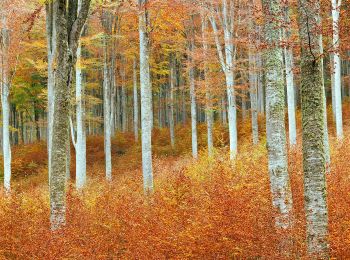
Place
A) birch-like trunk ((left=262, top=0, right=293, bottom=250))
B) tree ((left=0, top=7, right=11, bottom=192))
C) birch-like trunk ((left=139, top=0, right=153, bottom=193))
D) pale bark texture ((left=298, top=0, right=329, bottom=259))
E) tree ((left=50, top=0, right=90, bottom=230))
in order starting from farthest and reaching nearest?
tree ((left=0, top=7, right=11, bottom=192)), birch-like trunk ((left=139, top=0, right=153, bottom=193)), tree ((left=50, top=0, right=90, bottom=230)), birch-like trunk ((left=262, top=0, right=293, bottom=250)), pale bark texture ((left=298, top=0, right=329, bottom=259))

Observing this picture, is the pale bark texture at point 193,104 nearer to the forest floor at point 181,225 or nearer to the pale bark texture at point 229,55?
the pale bark texture at point 229,55

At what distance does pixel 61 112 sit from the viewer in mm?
7859

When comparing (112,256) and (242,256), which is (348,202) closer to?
(242,256)

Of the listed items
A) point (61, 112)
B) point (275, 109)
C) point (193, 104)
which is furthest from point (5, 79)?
point (275, 109)

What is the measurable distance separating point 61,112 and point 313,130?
4.68 metres

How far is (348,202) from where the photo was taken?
21.6 feet

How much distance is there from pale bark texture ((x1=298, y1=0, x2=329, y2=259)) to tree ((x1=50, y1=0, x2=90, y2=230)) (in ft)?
14.8

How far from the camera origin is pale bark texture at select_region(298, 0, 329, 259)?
527 centimetres

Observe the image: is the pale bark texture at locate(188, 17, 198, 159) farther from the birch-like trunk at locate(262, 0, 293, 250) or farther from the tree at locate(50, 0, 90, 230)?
the birch-like trunk at locate(262, 0, 293, 250)

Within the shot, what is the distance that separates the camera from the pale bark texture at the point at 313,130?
5266 mm

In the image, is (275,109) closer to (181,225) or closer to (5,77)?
(181,225)

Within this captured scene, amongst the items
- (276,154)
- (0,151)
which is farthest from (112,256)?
(0,151)

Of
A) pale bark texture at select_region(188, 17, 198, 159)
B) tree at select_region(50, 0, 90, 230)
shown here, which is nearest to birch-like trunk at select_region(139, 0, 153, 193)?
tree at select_region(50, 0, 90, 230)

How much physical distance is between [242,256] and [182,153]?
732 inches
